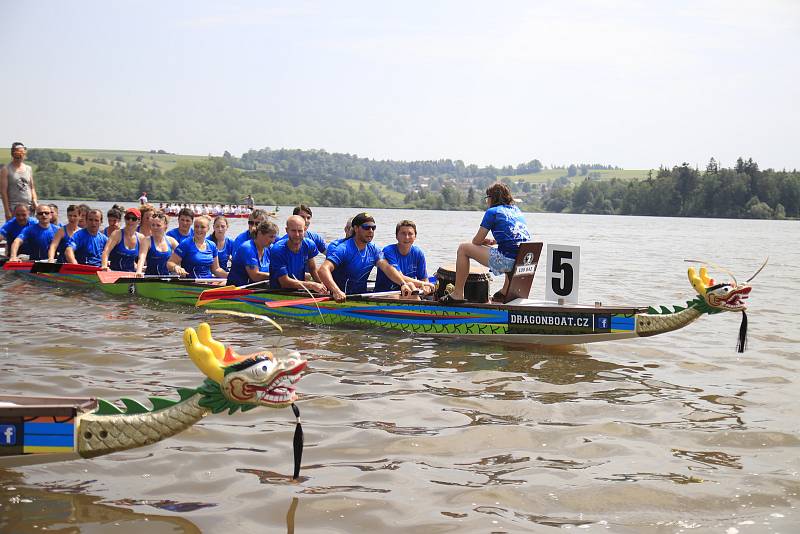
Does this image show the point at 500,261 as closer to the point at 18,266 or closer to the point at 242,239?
the point at 242,239

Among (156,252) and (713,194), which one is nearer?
(156,252)

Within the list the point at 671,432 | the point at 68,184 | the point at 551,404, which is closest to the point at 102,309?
the point at 551,404

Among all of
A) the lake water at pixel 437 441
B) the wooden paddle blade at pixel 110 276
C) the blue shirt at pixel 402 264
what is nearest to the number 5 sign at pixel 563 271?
the lake water at pixel 437 441

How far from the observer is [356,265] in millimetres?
11086

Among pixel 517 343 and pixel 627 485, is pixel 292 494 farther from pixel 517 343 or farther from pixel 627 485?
pixel 517 343

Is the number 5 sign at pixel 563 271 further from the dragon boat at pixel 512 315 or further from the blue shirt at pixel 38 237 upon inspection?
the blue shirt at pixel 38 237

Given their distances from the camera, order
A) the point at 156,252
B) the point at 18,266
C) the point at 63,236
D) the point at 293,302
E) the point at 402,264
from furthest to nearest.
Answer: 1. the point at 63,236
2. the point at 18,266
3. the point at 156,252
4. the point at 402,264
5. the point at 293,302

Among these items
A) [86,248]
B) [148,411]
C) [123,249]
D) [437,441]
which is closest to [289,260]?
[123,249]

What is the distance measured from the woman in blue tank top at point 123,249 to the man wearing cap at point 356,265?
5.20 meters

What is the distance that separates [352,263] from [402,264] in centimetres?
73

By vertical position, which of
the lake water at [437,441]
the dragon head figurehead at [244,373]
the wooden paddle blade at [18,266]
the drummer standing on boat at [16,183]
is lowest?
the lake water at [437,441]

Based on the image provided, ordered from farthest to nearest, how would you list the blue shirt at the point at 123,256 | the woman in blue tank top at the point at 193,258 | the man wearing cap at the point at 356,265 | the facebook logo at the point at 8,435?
the blue shirt at the point at 123,256
the woman in blue tank top at the point at 193,258
the man wearing cap at the point at 356,265
the facebook logo at the point at 8,435

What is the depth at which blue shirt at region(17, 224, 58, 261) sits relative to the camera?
16562 millimetres

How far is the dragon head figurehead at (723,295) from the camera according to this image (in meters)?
8.71
